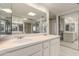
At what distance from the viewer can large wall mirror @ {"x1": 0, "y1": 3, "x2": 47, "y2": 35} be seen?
165 centimetres

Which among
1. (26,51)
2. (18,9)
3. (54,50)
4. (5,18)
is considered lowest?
(54,50)

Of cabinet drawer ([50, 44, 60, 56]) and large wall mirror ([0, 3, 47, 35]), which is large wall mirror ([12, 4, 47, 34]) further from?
cabinet drawer ([50, 44, 60, 56])

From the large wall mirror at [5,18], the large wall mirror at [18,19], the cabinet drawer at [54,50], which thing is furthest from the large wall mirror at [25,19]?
the cabinet drawer at [54,50]

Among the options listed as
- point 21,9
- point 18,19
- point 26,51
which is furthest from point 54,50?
point 21,9

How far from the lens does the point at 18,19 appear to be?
195cm

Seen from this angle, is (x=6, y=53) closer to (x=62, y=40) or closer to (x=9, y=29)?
(x=9, y=29)

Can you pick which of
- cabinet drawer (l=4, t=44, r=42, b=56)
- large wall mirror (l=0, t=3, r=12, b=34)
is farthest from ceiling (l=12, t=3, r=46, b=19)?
cabinet drawer (l=4, t=44, r=42, b=56)

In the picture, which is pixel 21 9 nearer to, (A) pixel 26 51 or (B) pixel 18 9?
(B) pixel 18 9

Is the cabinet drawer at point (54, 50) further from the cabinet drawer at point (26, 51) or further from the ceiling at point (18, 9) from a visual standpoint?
the ceiling at point (18, 9)

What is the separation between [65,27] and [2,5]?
12.2 ft

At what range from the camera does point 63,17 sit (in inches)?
182

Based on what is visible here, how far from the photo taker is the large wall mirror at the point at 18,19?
165cm

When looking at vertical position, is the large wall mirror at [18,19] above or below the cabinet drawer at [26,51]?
above

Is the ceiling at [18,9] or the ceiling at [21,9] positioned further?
the ceiling at [21,9]
